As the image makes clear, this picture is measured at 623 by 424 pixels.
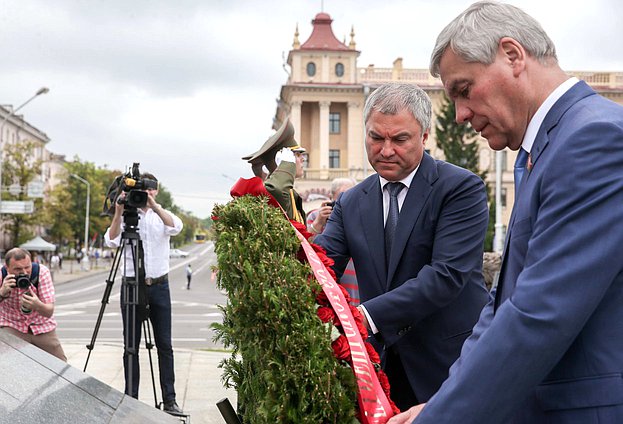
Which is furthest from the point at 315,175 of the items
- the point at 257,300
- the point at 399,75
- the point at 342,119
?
the point at 257,300

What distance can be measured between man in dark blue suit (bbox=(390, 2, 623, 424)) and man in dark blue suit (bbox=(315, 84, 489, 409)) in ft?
3.38

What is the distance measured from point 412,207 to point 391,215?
109 millimetres

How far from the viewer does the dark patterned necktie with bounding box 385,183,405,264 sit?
116 inches

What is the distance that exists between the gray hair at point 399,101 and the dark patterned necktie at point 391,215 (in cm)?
28

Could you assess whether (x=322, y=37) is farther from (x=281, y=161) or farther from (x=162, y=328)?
(x=281, y=161)

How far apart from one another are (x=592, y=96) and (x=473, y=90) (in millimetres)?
258

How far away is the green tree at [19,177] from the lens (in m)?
47.6

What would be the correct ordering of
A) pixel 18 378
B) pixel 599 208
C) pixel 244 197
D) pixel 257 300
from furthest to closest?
pixel 18 378, pixel 244 197, pixel 257 300, pixel 599 208

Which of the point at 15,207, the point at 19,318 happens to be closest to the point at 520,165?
the point at 19,318

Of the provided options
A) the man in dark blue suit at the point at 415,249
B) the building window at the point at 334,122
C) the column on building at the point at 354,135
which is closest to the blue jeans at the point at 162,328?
the man in dark blue suit at the point at 415,249

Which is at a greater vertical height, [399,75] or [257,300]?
[399,75]

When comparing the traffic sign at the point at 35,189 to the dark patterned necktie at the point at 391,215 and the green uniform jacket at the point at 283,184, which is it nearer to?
the green uniform jacket at the point at 283,184

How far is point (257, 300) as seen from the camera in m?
2.14

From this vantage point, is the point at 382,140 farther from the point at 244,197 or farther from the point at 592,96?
the point at 592,96
